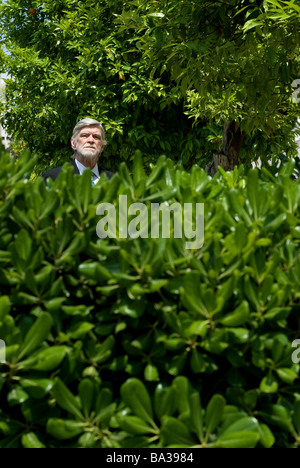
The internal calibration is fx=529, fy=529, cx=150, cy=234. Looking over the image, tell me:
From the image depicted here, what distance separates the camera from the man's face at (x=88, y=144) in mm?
4738

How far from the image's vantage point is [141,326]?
169cm

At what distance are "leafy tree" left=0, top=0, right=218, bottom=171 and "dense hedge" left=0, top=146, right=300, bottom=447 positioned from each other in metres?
7.78

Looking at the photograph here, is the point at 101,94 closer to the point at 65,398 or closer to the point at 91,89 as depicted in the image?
the point at 91,89

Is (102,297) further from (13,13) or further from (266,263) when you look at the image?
(13,13)

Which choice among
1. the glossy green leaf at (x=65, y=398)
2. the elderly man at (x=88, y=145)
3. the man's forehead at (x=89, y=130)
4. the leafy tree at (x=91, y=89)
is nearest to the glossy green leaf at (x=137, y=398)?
the glossy green leaf at (x=65, y=398)

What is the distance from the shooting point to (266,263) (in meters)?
1.68

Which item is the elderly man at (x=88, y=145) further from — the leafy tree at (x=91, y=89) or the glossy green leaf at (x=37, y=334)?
the leafy tree at (x=91, y=89)

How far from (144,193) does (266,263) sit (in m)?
0.49

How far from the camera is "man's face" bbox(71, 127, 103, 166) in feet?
15.5

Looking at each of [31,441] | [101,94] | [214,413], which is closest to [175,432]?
[214,413]

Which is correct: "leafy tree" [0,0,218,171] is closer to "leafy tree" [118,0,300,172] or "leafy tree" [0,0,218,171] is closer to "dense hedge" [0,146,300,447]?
"leafy tree" [118,0,300,172]

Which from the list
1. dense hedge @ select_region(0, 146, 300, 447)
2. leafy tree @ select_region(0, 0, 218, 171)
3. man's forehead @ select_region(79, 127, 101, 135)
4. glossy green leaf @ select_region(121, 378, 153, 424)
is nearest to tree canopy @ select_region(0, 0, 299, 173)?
leafy tree @ select_region(0, 0, 218, 171)

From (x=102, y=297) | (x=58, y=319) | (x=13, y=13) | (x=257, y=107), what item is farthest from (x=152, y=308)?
(x=13, y=13)

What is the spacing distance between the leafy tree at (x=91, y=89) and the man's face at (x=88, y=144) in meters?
4.61
